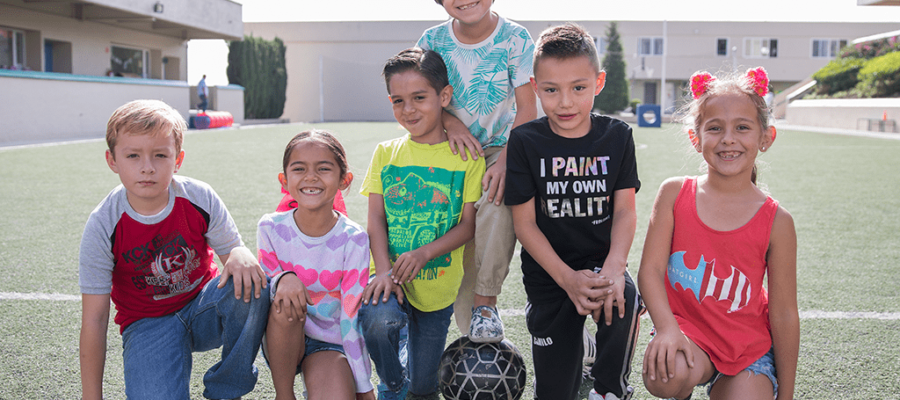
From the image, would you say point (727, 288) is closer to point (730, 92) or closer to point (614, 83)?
point (730, 92)

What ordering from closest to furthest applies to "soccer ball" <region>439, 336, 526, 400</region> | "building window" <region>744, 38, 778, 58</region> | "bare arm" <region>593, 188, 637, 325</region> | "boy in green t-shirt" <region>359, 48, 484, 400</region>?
"bare arm" <region>593, 188, 637, 325</region>, "soccer ball" <region>439, 336, 526, 400</region>, "boy in green t-shirt" <region>359, 48, 484, 400</region>, "building window" <region>744, 38, 778, 58</region>

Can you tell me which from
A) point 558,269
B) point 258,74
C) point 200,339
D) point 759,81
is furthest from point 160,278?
point 258,74

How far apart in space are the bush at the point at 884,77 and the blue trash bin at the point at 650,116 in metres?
7.45

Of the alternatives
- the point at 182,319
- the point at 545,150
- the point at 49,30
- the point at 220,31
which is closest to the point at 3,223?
the point at 182,319

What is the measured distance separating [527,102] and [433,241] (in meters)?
0.78

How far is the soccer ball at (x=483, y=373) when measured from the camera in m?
2.36

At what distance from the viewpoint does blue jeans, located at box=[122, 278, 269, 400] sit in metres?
2.16

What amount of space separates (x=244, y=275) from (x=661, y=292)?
144cm

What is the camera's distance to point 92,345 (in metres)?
2.08

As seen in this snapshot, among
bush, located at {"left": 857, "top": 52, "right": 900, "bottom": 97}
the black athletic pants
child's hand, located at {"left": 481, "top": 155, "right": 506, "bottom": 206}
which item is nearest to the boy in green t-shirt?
child's hand, located at {"left": 481, "top": 155, "right": 506, "bottom": 206}

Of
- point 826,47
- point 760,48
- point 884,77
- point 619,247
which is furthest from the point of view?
point 760,48

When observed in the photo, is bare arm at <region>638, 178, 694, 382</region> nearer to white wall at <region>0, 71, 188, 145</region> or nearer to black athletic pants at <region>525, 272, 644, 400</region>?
black athletic pants at <region>525, 272, 644, 400</region>

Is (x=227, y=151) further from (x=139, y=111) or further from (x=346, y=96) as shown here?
(x=346, y=96)

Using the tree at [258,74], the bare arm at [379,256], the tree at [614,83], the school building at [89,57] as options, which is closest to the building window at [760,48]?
the tree at [614,83]
